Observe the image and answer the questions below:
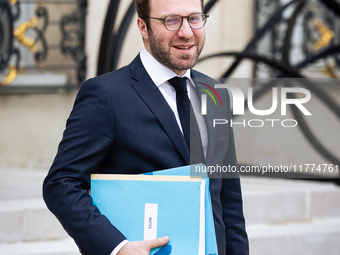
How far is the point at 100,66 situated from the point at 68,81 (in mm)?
2420

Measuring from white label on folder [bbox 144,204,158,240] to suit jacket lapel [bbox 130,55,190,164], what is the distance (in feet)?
0.52

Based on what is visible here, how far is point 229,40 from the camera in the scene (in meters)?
5.52

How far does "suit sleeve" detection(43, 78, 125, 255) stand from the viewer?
111cm

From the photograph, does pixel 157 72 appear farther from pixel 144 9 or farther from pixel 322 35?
pixel 322 35

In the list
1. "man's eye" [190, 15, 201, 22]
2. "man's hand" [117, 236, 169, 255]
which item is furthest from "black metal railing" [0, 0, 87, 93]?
"man's hand" [117, 236, 169, 255]

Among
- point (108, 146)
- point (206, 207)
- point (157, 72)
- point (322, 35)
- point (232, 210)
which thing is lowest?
point (232, 210)

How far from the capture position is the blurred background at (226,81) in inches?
109

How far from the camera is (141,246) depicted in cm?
112

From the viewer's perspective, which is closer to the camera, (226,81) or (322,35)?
(226,81)

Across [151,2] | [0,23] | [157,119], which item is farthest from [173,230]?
[0,23]

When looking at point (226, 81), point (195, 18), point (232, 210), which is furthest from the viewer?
point (226, 81)

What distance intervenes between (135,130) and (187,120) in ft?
0.52

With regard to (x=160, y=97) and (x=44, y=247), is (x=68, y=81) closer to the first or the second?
(x=44, y=247)

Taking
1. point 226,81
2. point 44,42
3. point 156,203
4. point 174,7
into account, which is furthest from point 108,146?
point 44,42
